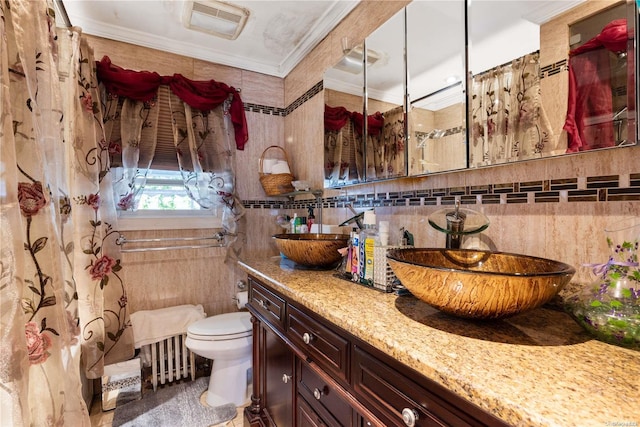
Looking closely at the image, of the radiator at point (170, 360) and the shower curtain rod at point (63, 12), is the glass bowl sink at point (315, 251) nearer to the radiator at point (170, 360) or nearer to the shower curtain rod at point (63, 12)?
the radiator at point (170, 360)

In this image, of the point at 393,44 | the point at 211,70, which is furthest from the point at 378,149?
the point at 211,70

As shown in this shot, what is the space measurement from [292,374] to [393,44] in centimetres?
153

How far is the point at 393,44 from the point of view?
56.4 inches

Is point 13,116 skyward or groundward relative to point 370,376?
skyward

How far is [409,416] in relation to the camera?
0.62 m

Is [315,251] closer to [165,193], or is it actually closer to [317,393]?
[317,393]

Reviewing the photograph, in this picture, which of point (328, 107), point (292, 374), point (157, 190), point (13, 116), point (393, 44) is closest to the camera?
point (13, 116)

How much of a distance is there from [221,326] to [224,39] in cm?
197

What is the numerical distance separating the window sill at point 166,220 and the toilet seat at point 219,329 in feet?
2.34

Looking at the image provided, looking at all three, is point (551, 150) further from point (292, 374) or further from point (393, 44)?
point (292, 374)

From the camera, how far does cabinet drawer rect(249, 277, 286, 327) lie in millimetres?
1237

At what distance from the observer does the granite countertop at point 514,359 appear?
431mm

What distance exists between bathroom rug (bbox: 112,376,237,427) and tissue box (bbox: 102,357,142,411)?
45mm

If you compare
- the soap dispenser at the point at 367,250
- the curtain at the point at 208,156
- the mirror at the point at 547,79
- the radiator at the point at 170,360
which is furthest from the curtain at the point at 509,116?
the radiator at the point at 170,360
